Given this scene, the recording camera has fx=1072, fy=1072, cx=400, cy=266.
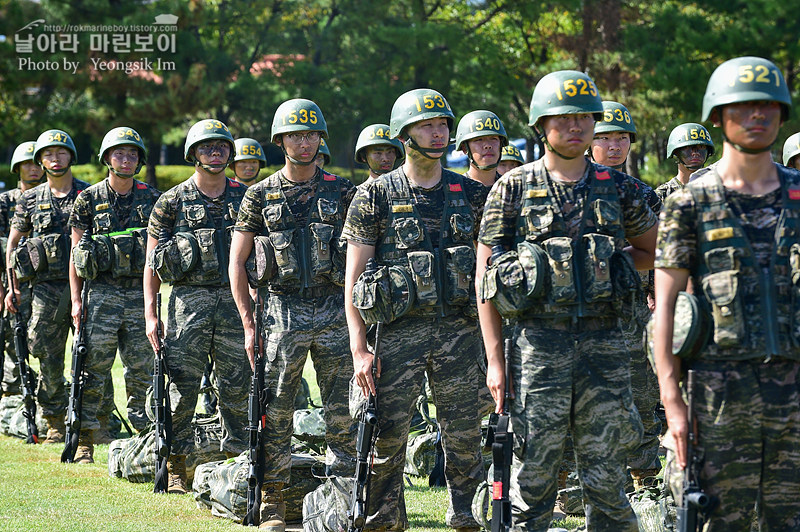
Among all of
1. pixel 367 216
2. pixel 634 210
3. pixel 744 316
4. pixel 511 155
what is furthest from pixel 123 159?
pixel 744 316

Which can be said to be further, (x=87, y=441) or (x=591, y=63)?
(x=591, y=63)

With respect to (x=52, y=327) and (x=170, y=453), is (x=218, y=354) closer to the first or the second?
(x=170, y=453)

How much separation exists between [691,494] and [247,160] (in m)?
8.39

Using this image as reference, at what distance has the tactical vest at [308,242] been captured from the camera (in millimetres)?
7414

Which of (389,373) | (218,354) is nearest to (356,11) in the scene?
(218,354)

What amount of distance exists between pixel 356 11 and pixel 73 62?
881 centimetres

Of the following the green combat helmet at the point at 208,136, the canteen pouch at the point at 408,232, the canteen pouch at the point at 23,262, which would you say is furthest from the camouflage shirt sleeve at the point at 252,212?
the canteen pouch at the point at 23,262

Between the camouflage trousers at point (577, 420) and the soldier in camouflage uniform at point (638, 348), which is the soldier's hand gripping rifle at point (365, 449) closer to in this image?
the camouflage trousers at point (577, 420)

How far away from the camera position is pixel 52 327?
11164 mm

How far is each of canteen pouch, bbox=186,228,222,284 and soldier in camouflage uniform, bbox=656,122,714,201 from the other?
12.3ft

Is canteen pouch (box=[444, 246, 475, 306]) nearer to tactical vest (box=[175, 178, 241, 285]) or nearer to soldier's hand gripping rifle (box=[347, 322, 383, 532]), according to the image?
soldier's hand gripping rifle (box=[347, 322, 383, 532])

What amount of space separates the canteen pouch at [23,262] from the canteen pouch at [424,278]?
6258mm

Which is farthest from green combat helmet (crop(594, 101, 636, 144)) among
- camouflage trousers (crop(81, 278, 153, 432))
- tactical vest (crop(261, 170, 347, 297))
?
camouflage trousers (crop(81, 278, 153, 432))

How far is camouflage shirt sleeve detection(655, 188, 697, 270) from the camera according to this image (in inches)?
182
